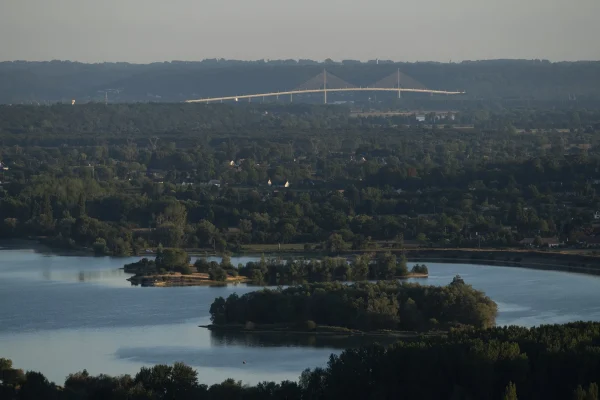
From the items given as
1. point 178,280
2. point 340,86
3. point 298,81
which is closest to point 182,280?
point 178,280

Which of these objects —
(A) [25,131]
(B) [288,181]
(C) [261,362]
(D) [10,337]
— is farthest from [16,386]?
(A) [25,131]

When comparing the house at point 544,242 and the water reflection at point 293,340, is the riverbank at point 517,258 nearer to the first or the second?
the house at point 544,242

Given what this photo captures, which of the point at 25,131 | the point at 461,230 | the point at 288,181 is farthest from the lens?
the point at 25,131

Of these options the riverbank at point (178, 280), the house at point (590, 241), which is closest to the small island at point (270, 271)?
the riverbank at point (178, 280)

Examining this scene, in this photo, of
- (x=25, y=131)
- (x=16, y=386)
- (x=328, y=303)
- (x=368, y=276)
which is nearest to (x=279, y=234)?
(x=368, y=276)

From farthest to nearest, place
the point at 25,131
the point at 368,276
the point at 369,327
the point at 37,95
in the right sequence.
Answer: the point at 37,95 < the point at 25,131 < the point at 368,276 < the point at 369,327

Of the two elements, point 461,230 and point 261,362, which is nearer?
point 261,362

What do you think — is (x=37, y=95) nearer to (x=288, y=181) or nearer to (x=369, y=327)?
(x=288, y=181)

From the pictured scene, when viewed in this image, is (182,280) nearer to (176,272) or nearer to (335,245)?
(176,272)
